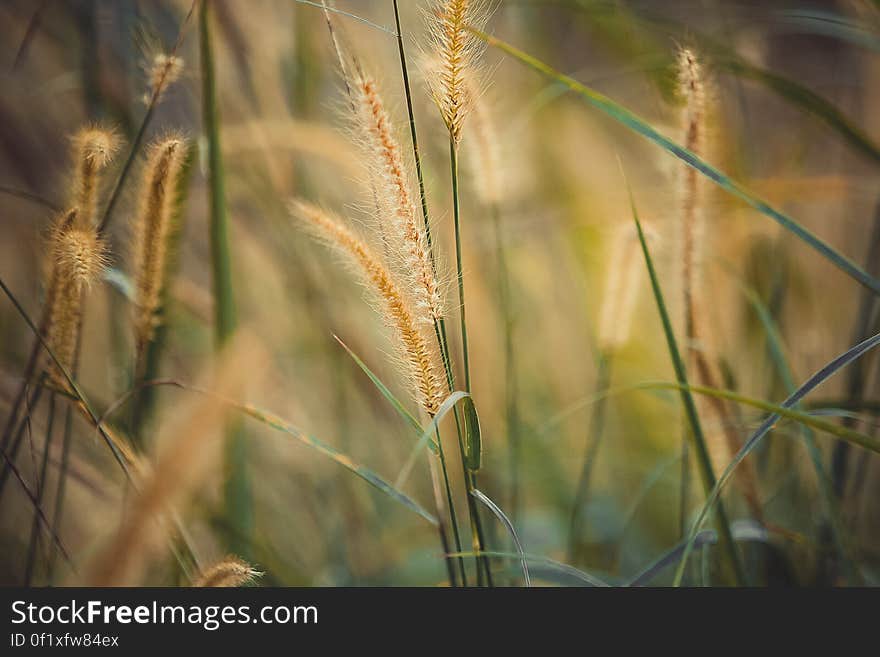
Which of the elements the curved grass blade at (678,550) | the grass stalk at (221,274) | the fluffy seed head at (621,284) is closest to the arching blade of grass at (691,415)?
the curved grass blade at (678,550)

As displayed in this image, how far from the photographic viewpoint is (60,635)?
448 mm

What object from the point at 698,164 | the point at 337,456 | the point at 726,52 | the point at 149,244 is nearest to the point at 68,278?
the point at 149,244

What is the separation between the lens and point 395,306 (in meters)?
0.38

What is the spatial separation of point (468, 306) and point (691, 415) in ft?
1.22

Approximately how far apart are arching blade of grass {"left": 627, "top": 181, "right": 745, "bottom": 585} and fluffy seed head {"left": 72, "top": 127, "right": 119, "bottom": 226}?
1.06ft

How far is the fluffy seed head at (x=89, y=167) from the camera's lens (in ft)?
1.36

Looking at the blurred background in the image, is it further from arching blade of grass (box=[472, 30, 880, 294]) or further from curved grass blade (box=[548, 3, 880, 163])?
arching blade of grass (box=[472, 30, 880, 294])

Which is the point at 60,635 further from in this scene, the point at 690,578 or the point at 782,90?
the point at 782,90

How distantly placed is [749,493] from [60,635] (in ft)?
1.71

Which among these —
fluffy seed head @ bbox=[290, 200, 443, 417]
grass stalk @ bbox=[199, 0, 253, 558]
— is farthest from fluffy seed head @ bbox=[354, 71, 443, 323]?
grass stalk @ bbox=[199, 0, 253, 558]

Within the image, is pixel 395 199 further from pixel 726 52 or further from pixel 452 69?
pixel 726 52

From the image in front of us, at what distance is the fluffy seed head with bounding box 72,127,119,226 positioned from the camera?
0.41 m

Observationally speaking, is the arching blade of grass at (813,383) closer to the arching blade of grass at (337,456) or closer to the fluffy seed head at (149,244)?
the arching blade of grass at (337,456)

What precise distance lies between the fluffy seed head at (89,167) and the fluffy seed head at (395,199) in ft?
0.53
